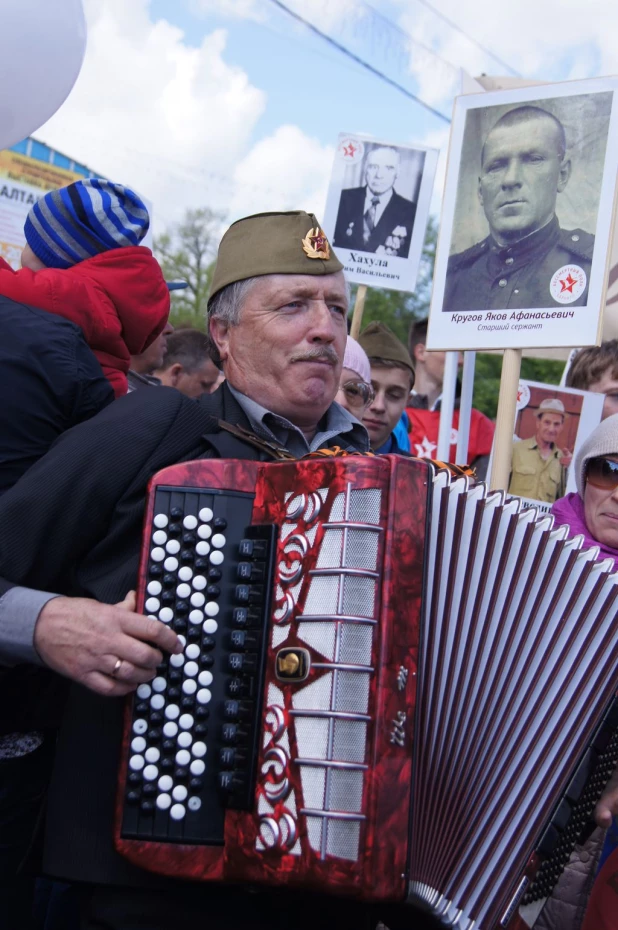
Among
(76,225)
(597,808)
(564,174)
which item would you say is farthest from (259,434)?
(564,174)

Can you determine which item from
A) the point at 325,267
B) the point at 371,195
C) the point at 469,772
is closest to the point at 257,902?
the point at 469,772

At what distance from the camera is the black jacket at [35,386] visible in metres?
2.07

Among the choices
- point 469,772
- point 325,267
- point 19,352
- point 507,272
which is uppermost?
point 507,272

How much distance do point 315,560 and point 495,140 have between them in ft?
7.80

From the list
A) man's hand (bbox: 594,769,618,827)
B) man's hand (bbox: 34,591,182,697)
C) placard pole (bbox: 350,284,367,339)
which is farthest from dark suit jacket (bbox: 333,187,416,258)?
man's hand (bbox: 34,591,182,697)

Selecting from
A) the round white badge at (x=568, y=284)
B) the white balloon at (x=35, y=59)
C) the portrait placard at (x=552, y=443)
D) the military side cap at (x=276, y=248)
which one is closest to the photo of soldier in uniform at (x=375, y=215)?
the portrait placard at (x=552, y=443)

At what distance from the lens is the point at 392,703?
64.1 inches

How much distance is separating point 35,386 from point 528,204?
2.09m

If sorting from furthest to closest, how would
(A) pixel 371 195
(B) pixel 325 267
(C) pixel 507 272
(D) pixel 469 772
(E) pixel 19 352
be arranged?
(A) pixel 371 195, (C) pixel 507 272, (B) pixel 325 267, (E) pixel 19 352, (D) pixel 469 772

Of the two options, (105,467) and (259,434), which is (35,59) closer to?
(259,434)

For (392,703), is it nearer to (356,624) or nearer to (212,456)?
(356,624)

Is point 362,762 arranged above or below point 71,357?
below

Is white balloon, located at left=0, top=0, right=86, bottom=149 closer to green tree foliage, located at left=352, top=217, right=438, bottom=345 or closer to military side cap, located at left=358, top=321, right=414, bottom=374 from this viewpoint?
military side cap, located at left=358, top=321, right=414, bottom=374

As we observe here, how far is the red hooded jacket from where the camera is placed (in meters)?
2.37
